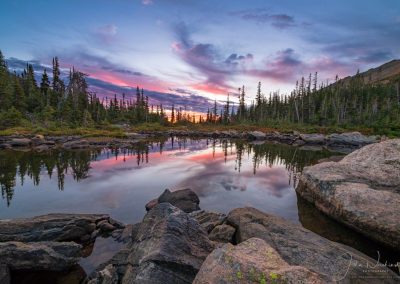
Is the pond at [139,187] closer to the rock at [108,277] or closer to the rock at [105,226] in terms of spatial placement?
the rock at [105,226]

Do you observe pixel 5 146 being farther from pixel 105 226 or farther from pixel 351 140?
pixel 351 140

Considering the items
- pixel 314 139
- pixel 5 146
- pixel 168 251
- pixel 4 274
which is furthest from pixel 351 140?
pixel 5 146

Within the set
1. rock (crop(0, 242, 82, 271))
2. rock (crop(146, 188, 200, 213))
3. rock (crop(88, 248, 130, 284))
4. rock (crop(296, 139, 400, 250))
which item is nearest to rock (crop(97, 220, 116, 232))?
rock (crop(0, 242, 82, 271))

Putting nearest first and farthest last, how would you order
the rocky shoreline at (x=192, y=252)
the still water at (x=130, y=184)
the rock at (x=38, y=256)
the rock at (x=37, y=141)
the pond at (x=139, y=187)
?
1. the rocky shoreline at (x=192, y=252)
2. the rock at (x=38, y=256)
3. the pond at (x=139, y=187)
4. the still water at (x=130, y=184)
5. the rock at (x=37, y=141)

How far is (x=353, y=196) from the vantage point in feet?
34.9

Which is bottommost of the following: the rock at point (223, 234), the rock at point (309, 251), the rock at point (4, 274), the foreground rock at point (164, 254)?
the rock at point (4, 274)

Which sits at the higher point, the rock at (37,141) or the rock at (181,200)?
the rock at (37,141)

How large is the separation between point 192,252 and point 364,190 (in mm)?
8256

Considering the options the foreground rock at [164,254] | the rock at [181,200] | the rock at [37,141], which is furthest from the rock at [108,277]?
the rock at [37,141]

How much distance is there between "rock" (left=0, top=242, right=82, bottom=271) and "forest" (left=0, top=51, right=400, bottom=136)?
59575 millimetres

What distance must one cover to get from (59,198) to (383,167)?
58.4 feet

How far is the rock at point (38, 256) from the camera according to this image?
7458 mm

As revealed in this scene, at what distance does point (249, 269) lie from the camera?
14.1 ft

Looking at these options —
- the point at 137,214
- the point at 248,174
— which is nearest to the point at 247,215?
the point at 137,214
